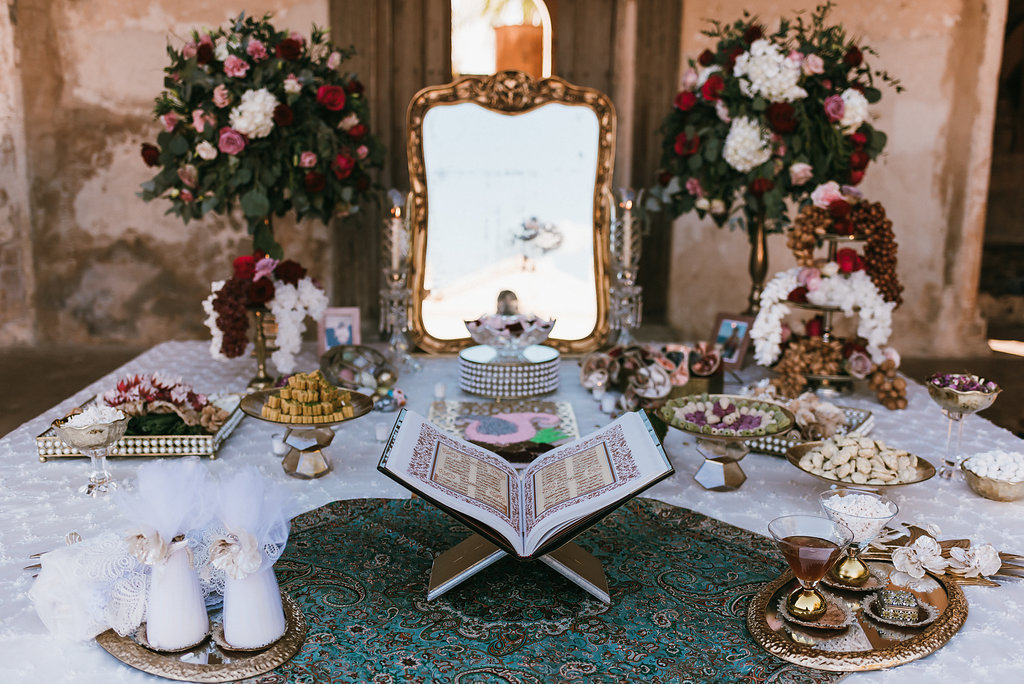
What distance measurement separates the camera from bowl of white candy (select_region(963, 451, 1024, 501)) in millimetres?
2564

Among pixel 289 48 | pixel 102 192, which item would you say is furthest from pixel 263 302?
pixel 102 192

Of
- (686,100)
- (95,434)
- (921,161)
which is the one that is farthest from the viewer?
(921,161)

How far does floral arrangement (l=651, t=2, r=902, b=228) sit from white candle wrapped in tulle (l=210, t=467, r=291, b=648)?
310cm

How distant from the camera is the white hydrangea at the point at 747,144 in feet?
13.4

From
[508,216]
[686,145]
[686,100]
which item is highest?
[686,100]

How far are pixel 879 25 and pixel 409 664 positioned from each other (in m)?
5.43

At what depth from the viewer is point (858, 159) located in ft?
13.5

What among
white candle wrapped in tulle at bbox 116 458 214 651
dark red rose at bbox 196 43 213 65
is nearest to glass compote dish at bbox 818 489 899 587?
white candle wrapped in tulle at bbox 116 458 214 651

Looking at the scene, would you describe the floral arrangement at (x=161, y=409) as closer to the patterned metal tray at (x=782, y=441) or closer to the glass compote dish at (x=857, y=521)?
the patterned metal tray at (x=782, y=441)

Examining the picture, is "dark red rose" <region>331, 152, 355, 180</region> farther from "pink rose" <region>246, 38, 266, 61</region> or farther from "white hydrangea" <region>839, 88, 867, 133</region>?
"white hydrangea" <region>839, 88, 867, 133</region>

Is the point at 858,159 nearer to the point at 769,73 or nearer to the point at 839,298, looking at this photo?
the point at 769,73

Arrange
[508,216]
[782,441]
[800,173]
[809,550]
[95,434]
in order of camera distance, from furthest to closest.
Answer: [508,216], [800,173], [782,441], [95,434], [809,550]

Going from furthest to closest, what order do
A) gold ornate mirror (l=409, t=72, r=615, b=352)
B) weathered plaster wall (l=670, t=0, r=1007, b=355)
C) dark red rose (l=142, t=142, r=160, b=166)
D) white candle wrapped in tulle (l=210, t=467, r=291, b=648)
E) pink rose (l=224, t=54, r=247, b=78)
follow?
weathered plaster wall (l=670, t=0, r=1007, b=355)
gold ornate mirror (l=409, t=72, r=615, b=352)
dark red rose (l=142, t=142, r=160, b=166)
pink rose (l=224, t=54, r=247, b=78)
white candle wrapped in tulle (l=210, t=467, r=291, b=648)

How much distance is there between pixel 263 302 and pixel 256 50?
1.21 metres
